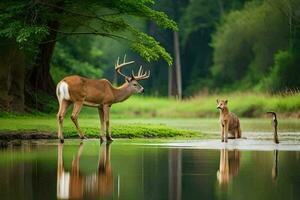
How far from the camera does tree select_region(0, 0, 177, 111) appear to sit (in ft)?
102

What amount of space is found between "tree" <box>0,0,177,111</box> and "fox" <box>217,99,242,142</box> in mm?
5526

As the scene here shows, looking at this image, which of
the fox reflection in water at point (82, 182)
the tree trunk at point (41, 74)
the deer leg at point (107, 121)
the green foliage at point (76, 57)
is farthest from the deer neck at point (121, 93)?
the green foliage at point (76, 57)

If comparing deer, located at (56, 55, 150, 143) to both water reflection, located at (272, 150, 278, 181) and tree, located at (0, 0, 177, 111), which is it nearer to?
tree, located at (0, 0, 177, 111)

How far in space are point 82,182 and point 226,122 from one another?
11.4m

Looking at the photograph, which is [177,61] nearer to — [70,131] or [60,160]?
[70,131]

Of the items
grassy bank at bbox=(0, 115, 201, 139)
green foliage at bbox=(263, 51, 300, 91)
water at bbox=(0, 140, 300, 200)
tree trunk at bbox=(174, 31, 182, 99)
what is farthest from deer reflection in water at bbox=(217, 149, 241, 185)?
tree trunk at bbox=(174, 31, 182, 99)

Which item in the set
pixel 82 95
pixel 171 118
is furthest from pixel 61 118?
pixel 171 118

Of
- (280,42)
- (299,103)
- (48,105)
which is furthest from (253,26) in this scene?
(48,105)

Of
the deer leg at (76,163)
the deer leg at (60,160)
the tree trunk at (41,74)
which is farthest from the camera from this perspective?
the tree trunk at (41,74)

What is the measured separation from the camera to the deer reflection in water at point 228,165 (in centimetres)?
1669

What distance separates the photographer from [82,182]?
15945 millimetres

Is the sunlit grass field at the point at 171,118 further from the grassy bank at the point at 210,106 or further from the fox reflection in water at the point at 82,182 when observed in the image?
the fox reflection in water at the point at 82,182

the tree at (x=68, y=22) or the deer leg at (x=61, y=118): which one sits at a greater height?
the tree at (x=68, y=22)

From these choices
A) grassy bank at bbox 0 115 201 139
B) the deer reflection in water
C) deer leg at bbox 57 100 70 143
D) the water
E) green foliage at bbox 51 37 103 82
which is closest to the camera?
the water
